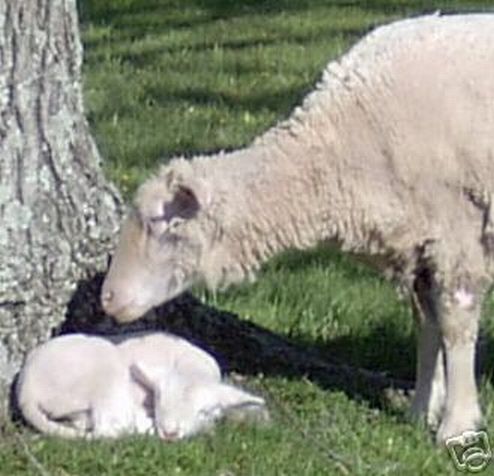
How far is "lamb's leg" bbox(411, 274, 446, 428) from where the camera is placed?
22.0ft

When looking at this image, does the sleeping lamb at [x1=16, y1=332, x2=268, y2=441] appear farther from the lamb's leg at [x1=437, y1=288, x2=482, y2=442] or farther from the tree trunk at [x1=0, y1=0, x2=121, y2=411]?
the lamb's leg at [x1=437, y1=288, x2=482, y2=442]

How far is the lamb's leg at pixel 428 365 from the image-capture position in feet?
22.0

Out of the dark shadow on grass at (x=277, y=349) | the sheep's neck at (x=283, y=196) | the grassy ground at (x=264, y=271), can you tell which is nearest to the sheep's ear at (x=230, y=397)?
the grassy ground at (x=264, y=271)

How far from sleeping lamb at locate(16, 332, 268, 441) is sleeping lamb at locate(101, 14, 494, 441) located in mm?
159

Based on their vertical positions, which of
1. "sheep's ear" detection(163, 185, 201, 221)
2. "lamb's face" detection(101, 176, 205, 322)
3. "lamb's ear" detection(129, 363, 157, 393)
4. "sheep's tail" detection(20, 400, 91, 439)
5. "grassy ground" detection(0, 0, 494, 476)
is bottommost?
"grassy ground" detection(0, 0, 494, 476)

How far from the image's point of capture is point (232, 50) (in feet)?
42.4

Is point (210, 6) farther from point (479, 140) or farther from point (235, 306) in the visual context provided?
point (479, 140)

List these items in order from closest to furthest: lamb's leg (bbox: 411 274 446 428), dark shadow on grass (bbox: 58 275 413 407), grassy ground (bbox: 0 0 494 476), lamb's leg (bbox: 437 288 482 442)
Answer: grassy ground (bbox: 0 0 494 476) < lamb's leg (bbox: 437 288 482 442) < lamb's leg (bbox: 411 274 446 428) < dark shadow on grass (bbox: 58 275 413 407)

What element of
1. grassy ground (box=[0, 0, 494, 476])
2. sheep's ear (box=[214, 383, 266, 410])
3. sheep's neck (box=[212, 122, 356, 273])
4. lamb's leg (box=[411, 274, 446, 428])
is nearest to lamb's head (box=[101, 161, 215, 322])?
sheep's neck (box=[212, 122, 356, 273])

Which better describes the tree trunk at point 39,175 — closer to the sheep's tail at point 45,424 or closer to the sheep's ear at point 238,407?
the sheep's tail at point 45,424

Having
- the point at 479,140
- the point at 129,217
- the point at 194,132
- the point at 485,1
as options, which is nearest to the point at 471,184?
the point at 479,140

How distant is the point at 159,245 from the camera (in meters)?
6.40

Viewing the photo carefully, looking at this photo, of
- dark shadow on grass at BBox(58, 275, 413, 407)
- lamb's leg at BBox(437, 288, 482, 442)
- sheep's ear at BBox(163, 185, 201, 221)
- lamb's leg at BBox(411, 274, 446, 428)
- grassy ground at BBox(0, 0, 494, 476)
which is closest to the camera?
grassy ground at BBox(0, 0, 494, 476)

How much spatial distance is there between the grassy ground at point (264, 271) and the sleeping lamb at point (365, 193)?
1.32 feet
